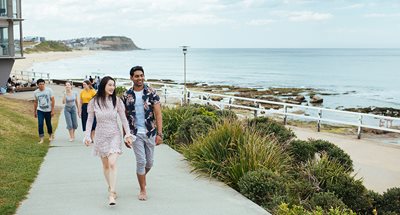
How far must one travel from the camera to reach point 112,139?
19.9 ft

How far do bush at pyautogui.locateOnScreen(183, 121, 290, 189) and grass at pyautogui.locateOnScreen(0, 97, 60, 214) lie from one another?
277cm

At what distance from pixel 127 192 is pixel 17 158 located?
3312mm

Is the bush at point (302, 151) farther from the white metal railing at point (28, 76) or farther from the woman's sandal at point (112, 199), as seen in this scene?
the white metal railing at point (28, 76)

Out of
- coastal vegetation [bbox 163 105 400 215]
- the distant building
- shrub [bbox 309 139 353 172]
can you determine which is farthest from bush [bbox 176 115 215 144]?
the distant building

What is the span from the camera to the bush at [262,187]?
6410mm

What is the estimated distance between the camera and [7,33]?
29.0 meters

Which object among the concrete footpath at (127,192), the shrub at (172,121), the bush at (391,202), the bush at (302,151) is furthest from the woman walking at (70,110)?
the bush at (391,202)

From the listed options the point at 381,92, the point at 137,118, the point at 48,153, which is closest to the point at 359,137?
the point at 48,153

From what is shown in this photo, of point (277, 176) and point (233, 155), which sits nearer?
point (277, 176)

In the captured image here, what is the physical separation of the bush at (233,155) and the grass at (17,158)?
2765mm

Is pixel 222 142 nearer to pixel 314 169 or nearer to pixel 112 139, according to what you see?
pixel 314 169

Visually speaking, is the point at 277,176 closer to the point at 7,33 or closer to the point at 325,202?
the point at 325,202

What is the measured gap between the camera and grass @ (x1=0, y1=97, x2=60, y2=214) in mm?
6372

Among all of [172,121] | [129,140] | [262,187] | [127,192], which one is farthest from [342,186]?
[172,121]
